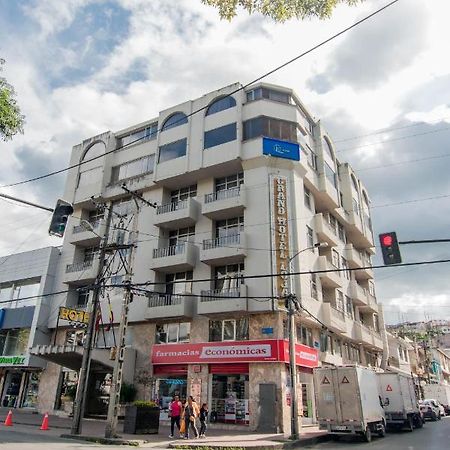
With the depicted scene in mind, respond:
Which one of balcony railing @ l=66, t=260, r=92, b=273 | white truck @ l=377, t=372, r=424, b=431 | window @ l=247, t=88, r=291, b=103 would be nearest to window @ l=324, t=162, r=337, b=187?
window @ l=247, t=88, r=291, b=103

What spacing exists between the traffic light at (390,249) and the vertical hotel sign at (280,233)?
38.1 ft

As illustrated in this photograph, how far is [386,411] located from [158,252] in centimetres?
1851

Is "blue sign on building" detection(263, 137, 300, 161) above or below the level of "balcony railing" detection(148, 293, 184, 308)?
above

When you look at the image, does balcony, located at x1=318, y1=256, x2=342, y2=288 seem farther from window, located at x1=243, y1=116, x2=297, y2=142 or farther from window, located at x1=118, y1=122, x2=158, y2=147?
window, located at x1=118, y1=122, x2=158, y2=147

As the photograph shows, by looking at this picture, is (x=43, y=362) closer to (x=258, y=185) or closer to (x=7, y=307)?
(x=7, y=307)

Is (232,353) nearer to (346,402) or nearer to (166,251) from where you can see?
(346,402)

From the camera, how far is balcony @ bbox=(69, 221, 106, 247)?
115ft

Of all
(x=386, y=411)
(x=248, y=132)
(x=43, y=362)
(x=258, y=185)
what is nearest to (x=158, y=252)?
(x=258, y=185)

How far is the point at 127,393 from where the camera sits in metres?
27.7

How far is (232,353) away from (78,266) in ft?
53.3

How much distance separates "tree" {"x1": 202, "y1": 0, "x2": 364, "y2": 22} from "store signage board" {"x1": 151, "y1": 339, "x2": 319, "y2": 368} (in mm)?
19912

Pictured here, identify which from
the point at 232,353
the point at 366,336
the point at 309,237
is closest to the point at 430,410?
the point at 366,336

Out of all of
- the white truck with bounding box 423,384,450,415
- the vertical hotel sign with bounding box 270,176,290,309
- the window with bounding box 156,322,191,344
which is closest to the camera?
the vertical hotel sign with bounding box 270,176,290,309

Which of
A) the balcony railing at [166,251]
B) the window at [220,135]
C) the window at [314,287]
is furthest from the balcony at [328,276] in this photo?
the window at [220,135]
